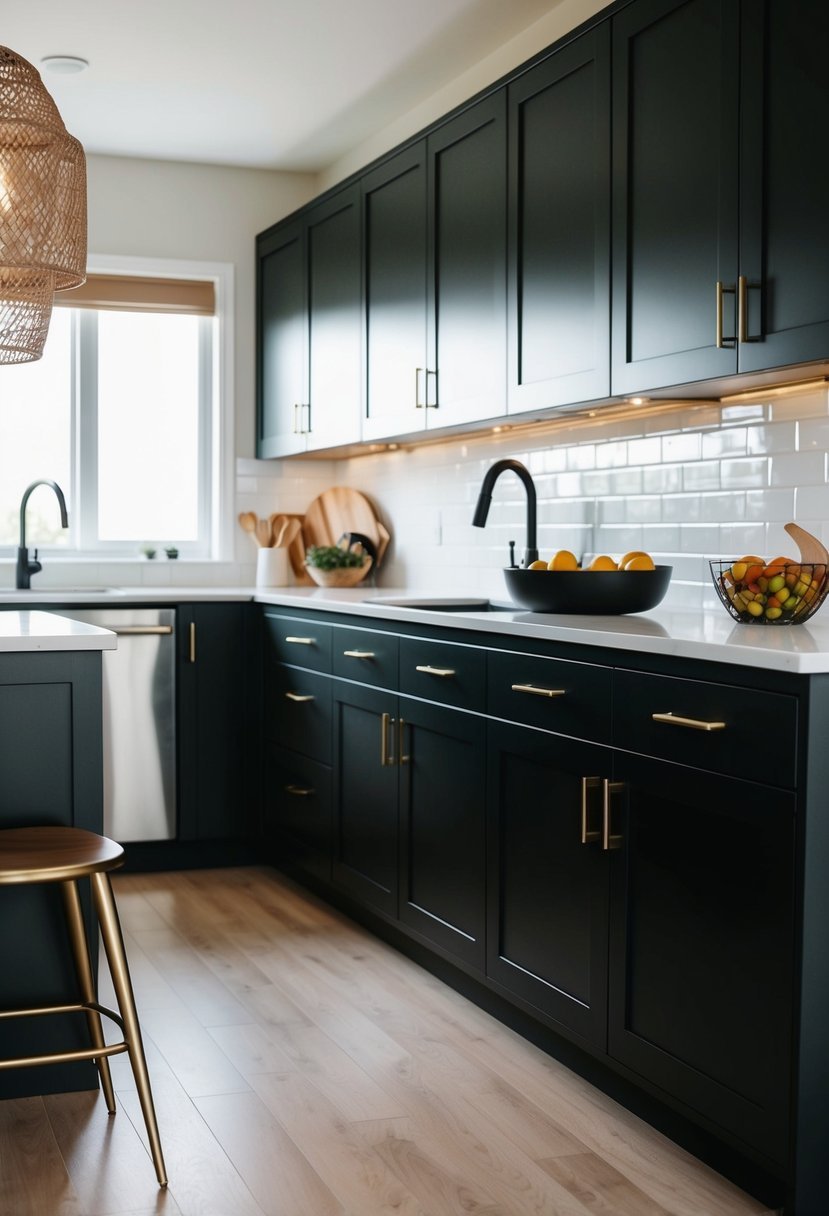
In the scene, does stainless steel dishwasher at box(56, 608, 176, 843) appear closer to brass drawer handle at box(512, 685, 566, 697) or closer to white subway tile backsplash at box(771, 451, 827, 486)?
brass drawer handle at box(512, 685, 566, 697)

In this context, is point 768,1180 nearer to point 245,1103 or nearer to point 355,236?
point 245,1103

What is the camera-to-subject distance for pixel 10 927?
2.45 metres

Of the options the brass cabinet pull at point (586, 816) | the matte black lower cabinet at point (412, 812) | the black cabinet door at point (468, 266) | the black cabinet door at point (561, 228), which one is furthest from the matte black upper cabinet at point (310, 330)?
the brass cabinet pull at point (586, 816)

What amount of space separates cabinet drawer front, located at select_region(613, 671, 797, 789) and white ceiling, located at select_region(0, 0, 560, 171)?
2.20 metres

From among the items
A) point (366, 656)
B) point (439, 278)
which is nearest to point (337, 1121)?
point (366, 656)

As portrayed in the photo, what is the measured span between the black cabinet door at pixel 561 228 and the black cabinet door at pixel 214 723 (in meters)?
1.57

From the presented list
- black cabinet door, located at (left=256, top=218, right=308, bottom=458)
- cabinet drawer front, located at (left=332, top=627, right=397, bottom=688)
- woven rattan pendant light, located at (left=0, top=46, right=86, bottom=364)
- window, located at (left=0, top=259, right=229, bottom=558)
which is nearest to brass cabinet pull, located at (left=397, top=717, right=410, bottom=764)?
cabinet drawer front, located at (left=332, top=627, right=397, bottom=688)

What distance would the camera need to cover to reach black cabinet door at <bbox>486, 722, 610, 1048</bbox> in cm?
245

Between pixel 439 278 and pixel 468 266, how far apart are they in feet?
0.65

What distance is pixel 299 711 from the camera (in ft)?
13.5

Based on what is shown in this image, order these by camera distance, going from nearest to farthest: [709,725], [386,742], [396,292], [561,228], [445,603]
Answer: [709,725] < [561,228] < [386,742] < [445,603] < [396,292]

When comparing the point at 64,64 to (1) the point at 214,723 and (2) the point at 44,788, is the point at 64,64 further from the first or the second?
(2) the point at 44,788

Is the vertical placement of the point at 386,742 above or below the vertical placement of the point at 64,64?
below

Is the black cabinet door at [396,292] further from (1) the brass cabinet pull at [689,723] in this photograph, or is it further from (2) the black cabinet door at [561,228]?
(1) the brass cabinet pull at [689,723]
